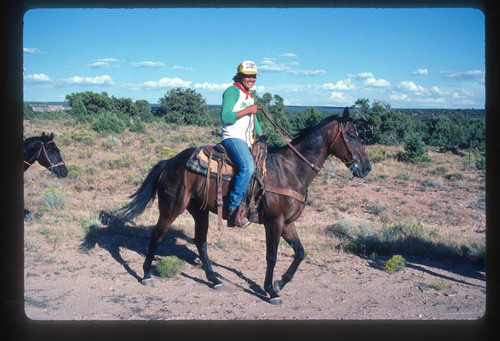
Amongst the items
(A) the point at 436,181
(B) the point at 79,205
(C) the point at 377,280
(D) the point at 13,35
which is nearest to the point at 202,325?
(C) the point at 377,280

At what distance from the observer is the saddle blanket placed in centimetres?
540

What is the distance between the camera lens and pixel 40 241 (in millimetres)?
7457

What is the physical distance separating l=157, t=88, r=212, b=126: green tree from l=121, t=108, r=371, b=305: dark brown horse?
146 feet

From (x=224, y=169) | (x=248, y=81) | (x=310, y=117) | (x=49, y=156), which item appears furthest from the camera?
(x=310, y=117)

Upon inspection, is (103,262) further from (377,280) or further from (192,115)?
(192,115)

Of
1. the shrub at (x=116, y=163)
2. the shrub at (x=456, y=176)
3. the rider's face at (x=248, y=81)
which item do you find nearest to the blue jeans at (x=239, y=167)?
the rider's face at (x=248, y=81)

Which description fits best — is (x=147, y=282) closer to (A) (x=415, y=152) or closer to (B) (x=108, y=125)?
(A) (x=415, y=152)

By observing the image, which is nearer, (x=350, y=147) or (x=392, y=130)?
(x=350, y=147)

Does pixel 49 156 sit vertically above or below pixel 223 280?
above

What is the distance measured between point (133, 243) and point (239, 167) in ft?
12.4

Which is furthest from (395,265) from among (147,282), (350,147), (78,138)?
(78,138)

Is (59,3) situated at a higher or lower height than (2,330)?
higher

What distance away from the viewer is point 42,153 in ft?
27.2

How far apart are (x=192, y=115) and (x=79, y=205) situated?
4092 cm
